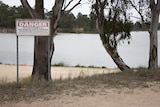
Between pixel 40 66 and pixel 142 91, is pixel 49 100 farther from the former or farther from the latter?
pixel 40 66

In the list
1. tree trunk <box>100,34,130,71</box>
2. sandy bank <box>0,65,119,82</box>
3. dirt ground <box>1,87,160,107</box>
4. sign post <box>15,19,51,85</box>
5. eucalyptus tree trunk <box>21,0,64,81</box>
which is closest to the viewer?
dirt ground <box>1,87,160,107</box>

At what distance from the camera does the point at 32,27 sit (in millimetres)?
8711

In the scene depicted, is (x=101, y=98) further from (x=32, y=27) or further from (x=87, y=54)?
(x=87, y=54)

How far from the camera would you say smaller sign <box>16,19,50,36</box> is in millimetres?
8539

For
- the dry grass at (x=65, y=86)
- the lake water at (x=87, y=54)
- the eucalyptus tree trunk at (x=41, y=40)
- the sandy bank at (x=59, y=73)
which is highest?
the eucalyptus tree trunk at (x=41, y=40)

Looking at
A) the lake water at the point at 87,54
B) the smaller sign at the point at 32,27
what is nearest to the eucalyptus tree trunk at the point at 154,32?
the lake water at the point at 87,54

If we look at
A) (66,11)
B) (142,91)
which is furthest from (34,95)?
(66,11)

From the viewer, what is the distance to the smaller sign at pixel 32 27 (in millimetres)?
8539

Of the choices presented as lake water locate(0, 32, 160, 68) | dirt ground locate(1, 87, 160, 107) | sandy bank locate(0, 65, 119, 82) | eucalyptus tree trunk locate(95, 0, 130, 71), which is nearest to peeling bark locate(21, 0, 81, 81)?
sandy bank locate(0, 65, 119, 82)

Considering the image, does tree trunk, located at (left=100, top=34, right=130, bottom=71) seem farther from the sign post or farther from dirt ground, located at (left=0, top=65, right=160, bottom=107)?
dirt ground, located at (left=0, top=65, right=160, bottom=107)

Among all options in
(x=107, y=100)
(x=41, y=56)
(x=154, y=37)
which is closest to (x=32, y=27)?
(x=107, y=100)

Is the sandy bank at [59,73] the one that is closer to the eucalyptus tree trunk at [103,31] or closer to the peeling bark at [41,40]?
the eucalyptus tree trunk at [103,31]

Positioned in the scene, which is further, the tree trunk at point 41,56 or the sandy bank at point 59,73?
the sandy bank at point 59,73

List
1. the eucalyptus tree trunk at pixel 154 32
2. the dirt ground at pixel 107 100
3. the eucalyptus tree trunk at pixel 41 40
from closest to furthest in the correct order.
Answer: the dirt ground at pixel 107 100
the eucalyptus tree trunk at pixel 41 40
the eucalyptus tree trunk at pixel 154 32
